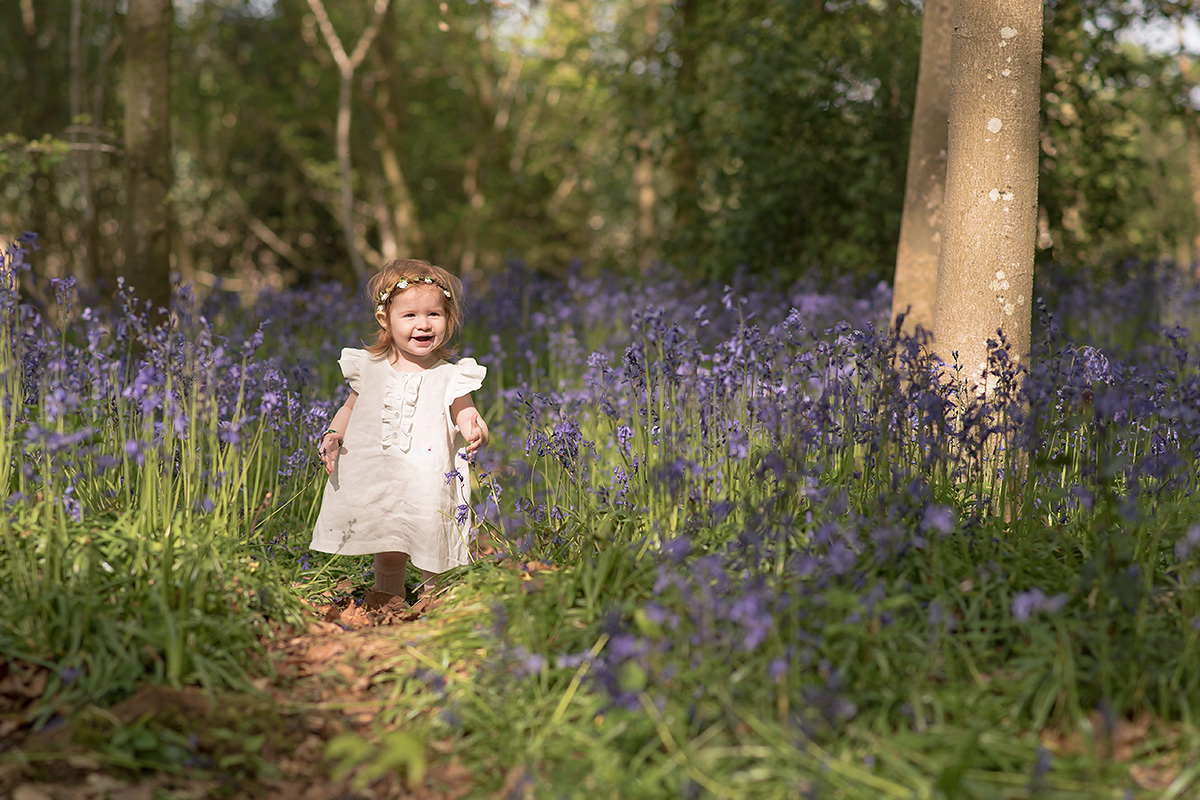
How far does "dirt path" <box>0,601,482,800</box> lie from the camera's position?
243 cm

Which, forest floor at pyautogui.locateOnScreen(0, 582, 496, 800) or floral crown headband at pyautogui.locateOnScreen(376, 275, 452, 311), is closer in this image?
forest floor at pyautogui.locateOnScreen(0, 582, 496, 800)

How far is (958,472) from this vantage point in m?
3.62

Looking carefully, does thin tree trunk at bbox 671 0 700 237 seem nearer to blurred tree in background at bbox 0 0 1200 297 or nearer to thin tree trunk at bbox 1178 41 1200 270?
blurred tree in background at bbox 0 0 1200 297

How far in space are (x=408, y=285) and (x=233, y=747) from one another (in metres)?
1.81

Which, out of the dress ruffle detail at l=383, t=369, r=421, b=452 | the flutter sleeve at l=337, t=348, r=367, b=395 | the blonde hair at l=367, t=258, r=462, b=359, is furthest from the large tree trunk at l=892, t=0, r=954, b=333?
the flutter sleeve at l=337, t=348, r=367, b=395

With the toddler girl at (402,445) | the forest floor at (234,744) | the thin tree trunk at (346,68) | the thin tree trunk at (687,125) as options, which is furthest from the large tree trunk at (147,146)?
the thin tree trunk at (687,125)

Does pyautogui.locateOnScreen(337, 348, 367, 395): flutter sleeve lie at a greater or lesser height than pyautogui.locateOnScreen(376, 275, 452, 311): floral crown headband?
lesser

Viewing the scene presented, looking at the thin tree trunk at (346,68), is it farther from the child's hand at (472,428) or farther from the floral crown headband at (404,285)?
the child's hand at (472,428)

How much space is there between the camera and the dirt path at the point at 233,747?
2.43m

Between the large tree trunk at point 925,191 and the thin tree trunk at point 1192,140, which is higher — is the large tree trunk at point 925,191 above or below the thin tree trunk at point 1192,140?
below

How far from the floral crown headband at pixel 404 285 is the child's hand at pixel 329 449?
558 millimetres

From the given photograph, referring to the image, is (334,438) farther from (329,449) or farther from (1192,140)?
(1192,140)

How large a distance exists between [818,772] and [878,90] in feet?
23.9

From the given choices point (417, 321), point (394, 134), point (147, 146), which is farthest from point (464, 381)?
point (394, 134)
